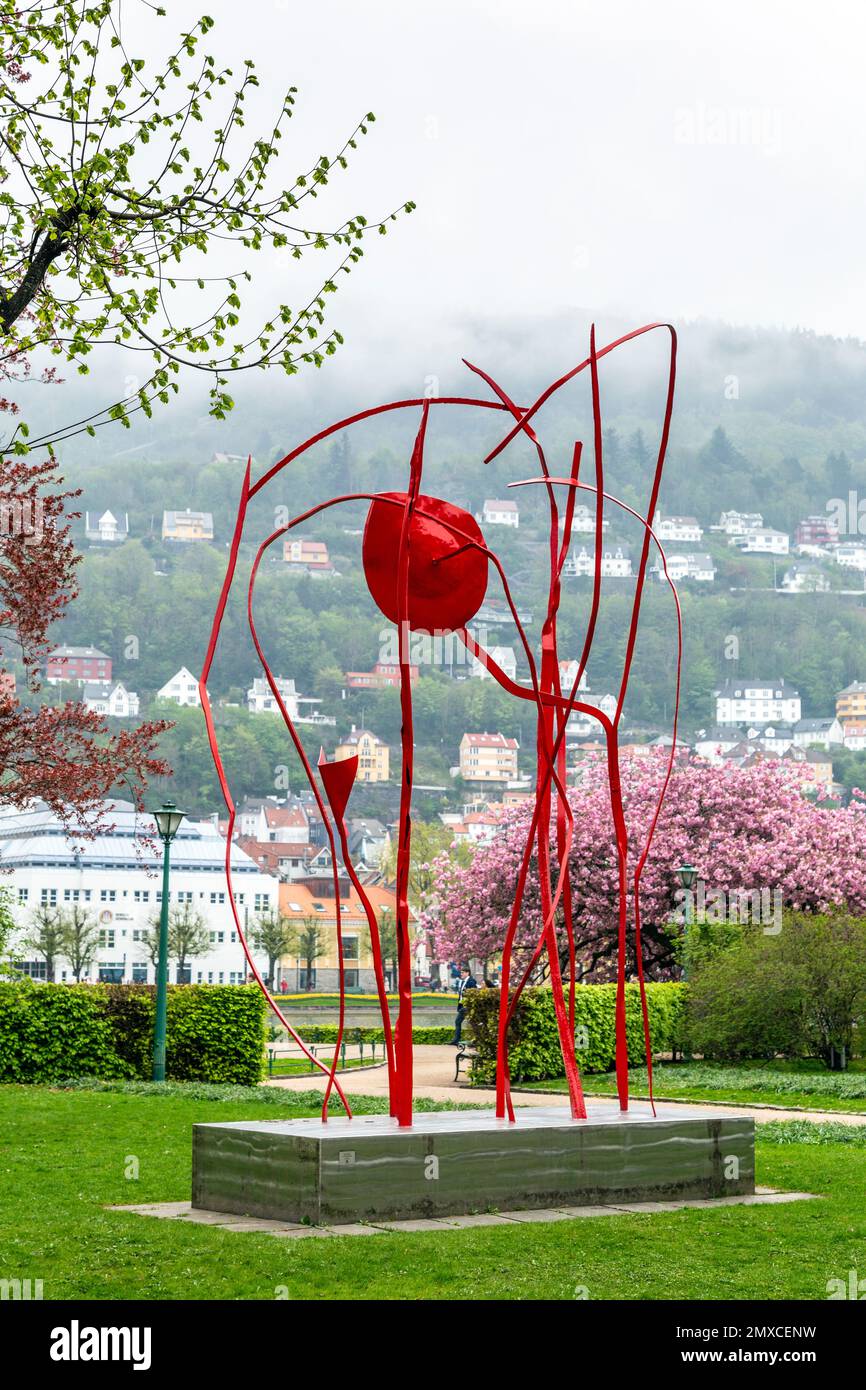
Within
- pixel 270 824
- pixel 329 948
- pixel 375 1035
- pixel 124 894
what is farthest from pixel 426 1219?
pixel 270 824

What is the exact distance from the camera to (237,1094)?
52.3 ft

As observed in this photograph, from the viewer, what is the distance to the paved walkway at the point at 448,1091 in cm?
1478

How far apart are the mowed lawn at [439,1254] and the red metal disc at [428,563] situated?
11.0ft

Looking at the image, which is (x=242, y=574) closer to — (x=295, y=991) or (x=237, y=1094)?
(x=295, y=991)

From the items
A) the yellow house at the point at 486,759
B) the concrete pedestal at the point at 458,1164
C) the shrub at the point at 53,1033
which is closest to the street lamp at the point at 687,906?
the shrub at the point at 53,1033

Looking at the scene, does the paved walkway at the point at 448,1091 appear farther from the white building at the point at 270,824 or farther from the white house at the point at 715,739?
the white house at the point at 715,739

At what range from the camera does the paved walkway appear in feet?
48.5

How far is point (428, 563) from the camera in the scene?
8656 millimetres

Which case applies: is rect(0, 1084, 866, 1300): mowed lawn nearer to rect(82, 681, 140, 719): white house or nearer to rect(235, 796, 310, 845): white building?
rect(235, 796, 310, 845): white building

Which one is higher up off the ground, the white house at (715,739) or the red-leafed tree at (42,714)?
the white house at (715,739)

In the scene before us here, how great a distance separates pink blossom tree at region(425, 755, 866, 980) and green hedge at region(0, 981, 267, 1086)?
8072mm

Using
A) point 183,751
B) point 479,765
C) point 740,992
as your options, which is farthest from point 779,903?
point 479,765

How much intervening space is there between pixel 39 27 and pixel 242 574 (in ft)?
584

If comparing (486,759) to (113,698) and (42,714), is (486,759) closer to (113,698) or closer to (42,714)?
(113,698)
